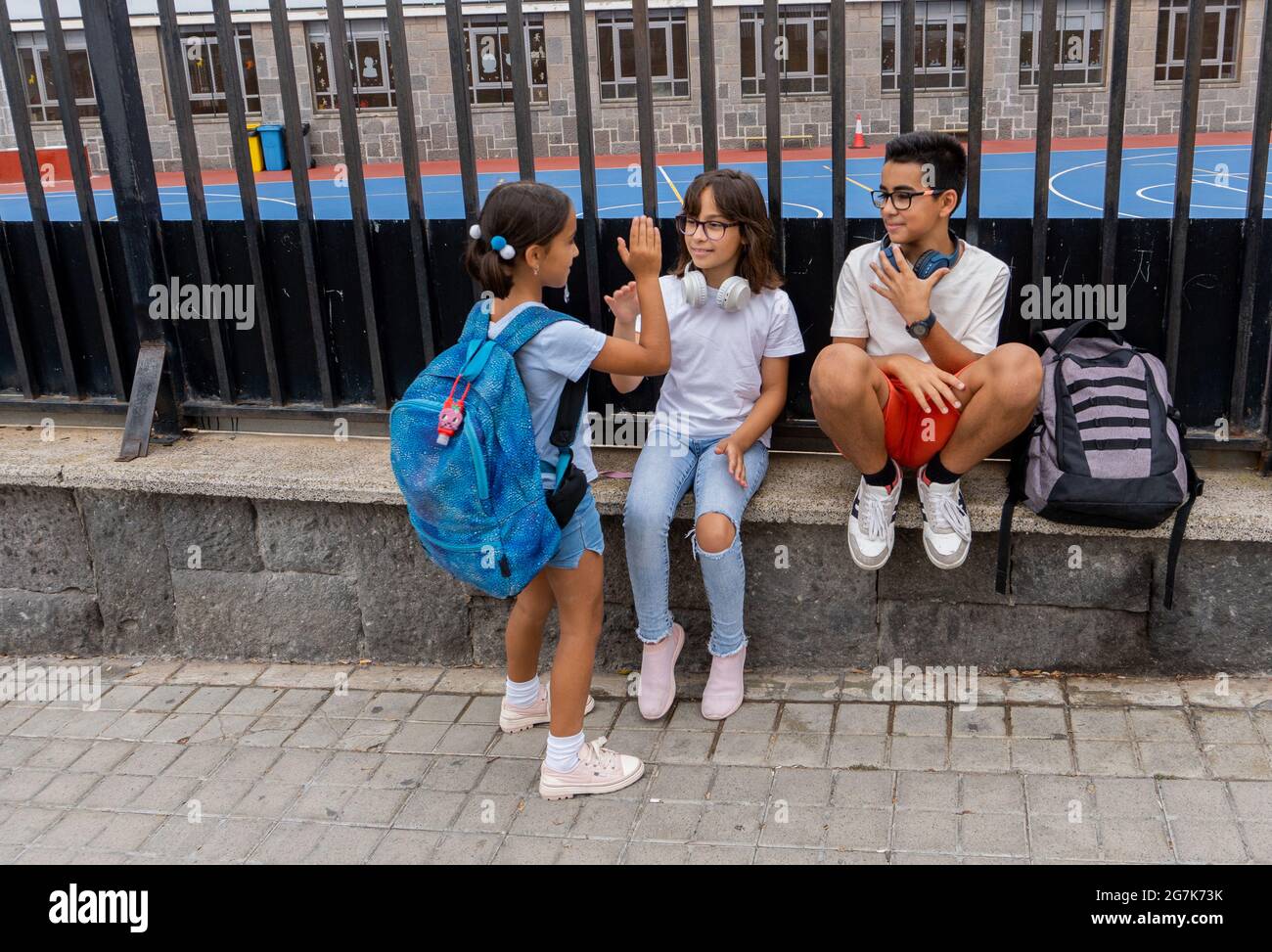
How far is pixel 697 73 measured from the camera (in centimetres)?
2583

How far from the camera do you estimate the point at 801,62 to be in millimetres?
27031

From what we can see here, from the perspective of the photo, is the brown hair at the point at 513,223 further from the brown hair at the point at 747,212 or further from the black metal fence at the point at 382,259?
the black metal fence at the point at 382,259

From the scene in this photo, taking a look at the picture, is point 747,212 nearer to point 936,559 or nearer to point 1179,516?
point 936,559

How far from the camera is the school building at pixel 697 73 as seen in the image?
83.9 feet

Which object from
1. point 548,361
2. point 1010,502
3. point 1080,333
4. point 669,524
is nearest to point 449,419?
point 548,361

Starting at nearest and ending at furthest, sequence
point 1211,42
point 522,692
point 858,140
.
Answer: point 522,692, point 858,140, point 1211,42

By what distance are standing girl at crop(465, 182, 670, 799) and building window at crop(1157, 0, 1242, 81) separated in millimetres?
27860

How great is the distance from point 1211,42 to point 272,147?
22.9 meters

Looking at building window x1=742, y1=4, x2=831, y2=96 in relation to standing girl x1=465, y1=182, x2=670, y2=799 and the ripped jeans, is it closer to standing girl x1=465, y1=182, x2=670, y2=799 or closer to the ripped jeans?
the ripped jeans

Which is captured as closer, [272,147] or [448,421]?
[448,421]

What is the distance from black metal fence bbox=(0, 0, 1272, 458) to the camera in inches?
142

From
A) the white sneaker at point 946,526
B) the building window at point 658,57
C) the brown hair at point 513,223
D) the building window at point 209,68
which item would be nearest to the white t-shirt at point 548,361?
the brown hair at point 513,223

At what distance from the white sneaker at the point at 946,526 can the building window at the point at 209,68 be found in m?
26.7

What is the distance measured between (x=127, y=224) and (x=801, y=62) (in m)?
25.0
